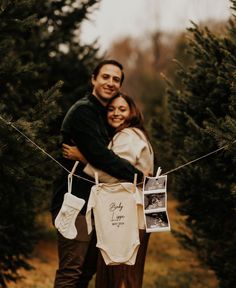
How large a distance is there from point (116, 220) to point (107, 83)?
1.18 meters

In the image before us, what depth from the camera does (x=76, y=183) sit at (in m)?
3.93

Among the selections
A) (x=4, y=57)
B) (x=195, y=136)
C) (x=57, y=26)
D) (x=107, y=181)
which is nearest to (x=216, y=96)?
(x=195, y=136)

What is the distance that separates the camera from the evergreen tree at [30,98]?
4.00 meters

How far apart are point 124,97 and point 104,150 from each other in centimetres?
64

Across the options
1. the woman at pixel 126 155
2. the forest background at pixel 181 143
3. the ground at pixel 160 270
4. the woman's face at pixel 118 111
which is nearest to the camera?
the woman at pixel 126 155

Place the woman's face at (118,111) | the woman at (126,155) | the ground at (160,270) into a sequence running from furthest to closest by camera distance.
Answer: the ground at (160,270), the woman's face at (118,111), the woman at (126,155)

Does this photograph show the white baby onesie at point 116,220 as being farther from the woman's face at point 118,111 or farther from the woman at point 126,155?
the woman's face at point 118,111

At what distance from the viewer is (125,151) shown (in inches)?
154

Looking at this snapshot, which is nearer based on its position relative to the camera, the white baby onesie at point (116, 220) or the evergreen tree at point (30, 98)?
the white baby onesie at point (116, 220)

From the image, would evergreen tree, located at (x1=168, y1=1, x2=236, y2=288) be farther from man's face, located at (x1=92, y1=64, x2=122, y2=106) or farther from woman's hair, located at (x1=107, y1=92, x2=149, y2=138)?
man's face, located at (x1=92, y1=64, x2=122, y2=106)

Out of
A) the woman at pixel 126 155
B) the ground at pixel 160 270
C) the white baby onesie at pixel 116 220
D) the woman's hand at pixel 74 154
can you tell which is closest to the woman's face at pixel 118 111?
the woman at pixel 126 155

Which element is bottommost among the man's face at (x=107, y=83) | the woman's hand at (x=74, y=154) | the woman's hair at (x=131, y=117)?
the woman's hand at (x=74, y=154)

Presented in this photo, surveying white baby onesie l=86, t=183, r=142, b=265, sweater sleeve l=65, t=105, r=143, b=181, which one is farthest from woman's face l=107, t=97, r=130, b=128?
white baby onesie l=86, t=183, r=142, b=265

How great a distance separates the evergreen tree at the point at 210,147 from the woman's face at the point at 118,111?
0.69m
